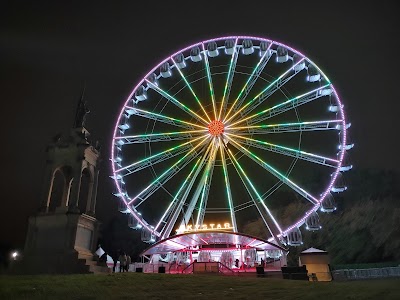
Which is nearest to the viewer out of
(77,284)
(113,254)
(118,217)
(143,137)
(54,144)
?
(77,284)

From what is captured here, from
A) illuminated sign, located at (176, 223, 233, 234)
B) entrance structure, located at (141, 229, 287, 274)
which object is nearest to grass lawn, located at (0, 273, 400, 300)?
entrance structure, located at (141, 229, 287, 274)

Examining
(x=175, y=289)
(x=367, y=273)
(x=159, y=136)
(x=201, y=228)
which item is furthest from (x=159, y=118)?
(x=367, y=273)

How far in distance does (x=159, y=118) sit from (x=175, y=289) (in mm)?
18304

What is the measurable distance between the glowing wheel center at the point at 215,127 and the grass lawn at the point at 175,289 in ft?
47.3

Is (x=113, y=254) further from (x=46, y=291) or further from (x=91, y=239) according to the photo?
(x=46, y=291)

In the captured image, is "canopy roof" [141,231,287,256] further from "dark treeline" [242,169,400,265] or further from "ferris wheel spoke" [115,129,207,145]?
"dark treeline" [242,169,400,265]

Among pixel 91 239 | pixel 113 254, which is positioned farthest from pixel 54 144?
pixel 113 254

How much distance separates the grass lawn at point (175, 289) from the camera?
13.6 meters

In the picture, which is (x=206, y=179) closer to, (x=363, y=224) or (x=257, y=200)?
(x=257, y=200)

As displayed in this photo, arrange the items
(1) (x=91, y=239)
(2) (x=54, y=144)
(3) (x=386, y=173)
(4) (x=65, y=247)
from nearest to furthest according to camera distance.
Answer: (4) (x=65, y=247)
(1) (x=91, y=239)
(2) (x=54, y=144)
(3) (x=386, y=173)

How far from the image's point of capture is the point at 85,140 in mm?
26656

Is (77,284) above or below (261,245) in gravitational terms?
below

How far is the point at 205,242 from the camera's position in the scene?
3462 centimetres

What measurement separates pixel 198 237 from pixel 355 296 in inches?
779
